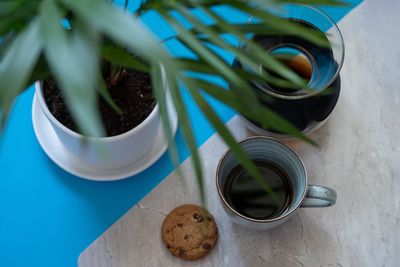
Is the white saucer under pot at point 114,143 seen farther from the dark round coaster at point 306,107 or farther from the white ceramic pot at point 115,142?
the dark round coaster at point 306,107

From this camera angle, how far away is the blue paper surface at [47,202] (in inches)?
24.8

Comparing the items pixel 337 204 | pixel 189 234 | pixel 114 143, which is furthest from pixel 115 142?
pixel 337 204

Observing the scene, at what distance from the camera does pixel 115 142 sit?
53 centimetres

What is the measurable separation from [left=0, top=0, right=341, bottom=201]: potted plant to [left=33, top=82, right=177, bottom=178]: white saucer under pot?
0.42 ft

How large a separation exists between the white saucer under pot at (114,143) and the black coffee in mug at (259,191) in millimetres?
98

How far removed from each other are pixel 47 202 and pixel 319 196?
0.30 m

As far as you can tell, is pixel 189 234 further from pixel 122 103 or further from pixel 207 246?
pixel 122 103

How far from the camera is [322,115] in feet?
1.98

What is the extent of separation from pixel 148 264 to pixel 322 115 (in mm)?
245

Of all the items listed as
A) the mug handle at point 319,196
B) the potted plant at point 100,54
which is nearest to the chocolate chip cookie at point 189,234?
the mug handle at point 319,196

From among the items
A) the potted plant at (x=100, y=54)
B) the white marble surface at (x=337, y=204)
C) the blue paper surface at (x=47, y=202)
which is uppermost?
the potted plant at (x=100, y=54)

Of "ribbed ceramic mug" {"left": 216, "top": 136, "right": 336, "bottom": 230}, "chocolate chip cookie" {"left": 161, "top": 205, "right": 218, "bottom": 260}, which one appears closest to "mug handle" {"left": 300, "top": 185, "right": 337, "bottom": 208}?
"ribbed ceramic mug" {"left": 216, "top": 136, "right": 336, "bottom": 230}

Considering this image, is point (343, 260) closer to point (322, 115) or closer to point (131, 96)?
point (322, 115)

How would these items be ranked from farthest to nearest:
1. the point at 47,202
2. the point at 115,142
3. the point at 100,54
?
the point at 47,202 → the point at 115,142 → the point at 100,54
